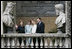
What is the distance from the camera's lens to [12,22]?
17.8 meters

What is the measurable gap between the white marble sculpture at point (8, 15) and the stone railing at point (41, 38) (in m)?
0.35

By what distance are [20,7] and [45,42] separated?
→ 9984mm

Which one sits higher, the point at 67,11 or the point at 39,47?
the point at 67,11

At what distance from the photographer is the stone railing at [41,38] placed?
17.6 metres

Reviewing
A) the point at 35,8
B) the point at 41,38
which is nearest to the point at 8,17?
the point at 41,38

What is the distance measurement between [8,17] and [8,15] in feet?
0.22

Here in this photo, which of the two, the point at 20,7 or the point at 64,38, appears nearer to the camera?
the point at 64,38

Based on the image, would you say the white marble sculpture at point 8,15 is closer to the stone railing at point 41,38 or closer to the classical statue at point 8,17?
the classical statue at point 8,17

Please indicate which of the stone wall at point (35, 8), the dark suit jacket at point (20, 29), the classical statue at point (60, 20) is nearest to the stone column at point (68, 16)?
the classical statue at point (60, 20)

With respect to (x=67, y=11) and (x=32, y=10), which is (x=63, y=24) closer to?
(x=67, y=11)

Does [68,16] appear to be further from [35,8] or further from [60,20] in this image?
[35,8]

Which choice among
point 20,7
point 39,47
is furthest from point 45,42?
point 20,7

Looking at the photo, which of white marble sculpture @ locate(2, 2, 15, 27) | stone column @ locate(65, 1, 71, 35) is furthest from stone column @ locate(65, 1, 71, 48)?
white marble sculpture @ locate(2, 2, 15, 27)

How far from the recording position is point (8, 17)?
17.8m
